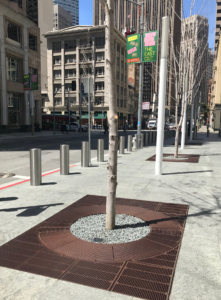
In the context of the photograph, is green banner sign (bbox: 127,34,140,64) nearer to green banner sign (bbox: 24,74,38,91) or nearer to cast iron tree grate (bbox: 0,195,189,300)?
cast iron tree grate (bbox: 0,195,189,300)

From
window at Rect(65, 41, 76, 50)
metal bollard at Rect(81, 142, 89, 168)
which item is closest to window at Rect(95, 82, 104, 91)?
window at Rect(65, 41, 76, 50)

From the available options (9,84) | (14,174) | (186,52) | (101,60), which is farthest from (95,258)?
(101,60)

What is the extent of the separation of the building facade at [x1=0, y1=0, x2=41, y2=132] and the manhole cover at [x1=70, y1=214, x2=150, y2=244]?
3245 centimetres

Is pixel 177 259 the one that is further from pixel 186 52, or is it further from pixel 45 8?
pixel 45 8

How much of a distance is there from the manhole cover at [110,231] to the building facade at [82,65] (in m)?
59.9

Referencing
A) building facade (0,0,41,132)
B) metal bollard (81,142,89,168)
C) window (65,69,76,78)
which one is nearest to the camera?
metal bollard (81,142,89,168)

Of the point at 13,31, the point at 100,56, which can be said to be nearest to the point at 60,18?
the point at 100,56

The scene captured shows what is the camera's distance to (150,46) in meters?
14.8

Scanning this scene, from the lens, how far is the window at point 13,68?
116ft

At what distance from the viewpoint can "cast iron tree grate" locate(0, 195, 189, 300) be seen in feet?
9.11

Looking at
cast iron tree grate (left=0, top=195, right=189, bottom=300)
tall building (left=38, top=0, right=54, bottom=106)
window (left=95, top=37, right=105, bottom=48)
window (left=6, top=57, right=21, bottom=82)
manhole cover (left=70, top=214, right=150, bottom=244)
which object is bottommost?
cast iron tree grate (left=0, top=195, right=189, bottom=300)

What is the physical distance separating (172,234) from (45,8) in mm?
99078

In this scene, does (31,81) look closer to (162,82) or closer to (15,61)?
(15,61)

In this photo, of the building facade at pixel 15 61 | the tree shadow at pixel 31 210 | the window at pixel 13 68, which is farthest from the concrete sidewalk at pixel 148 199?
the window at pixel 13 68
